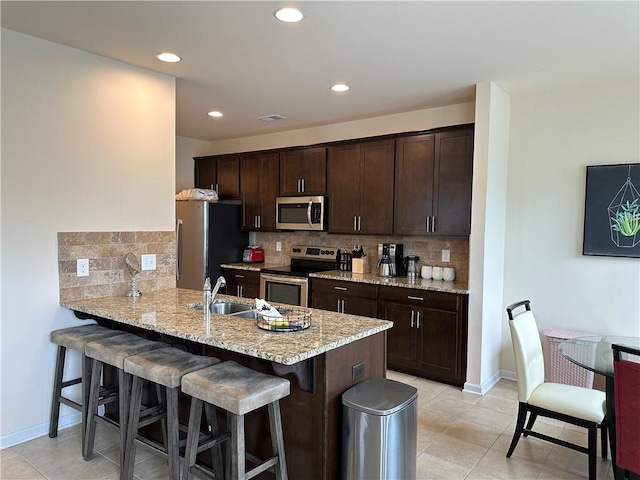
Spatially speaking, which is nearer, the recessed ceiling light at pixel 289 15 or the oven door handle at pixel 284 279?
the recessed ceiling light at pixel 289 15

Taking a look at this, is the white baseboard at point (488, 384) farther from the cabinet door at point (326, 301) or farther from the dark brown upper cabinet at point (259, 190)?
the dark brown upper cabinet at point (259, 190)

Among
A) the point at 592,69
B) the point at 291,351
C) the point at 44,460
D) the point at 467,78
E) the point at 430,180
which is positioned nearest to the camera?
the point at 291,351

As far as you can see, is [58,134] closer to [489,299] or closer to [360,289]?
[360,289]

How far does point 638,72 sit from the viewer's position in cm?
324

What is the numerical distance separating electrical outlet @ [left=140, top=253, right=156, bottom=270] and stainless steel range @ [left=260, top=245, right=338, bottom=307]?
1745 mm

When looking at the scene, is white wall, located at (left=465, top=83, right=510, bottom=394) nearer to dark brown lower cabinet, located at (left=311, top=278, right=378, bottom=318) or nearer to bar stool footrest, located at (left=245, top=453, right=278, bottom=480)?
dark brown lower cabinet, located at (left=311, top=278, right=378, bottom=318)

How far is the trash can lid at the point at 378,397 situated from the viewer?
6.41 feet

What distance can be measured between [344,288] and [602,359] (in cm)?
245

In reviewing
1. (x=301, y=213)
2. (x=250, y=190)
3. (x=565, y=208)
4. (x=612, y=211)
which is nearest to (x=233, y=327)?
(x=301, y=213)

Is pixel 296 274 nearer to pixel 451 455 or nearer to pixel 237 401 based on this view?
pixel 451 455

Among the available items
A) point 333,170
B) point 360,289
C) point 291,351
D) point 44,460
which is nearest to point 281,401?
point 291,351

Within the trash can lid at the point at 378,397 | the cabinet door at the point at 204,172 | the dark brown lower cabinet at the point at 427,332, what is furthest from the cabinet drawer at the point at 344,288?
the cabinet door at the point at 204,172

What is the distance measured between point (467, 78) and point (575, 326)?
2302 millimetres

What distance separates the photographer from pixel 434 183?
4070 mm
